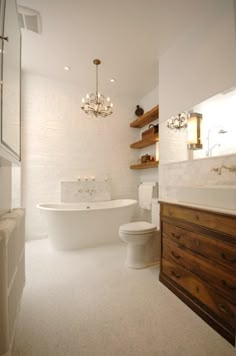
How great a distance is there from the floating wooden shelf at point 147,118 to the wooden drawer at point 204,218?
190 cm

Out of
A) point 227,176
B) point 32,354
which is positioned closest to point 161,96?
point 227,176

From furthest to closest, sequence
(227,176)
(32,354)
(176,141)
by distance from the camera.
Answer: (176,141) < (227,176) < (32,354)

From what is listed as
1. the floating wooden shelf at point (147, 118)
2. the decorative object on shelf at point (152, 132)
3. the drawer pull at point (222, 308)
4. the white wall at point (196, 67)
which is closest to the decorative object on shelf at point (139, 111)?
the floating wooden shelf at point (147, 118)

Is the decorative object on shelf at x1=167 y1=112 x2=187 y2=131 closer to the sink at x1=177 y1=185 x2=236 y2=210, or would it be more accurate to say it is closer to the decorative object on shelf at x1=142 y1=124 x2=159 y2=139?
the decorative object on shelf at x1=142 y1=124 x2=159 y2=139

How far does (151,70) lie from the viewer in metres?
3.07

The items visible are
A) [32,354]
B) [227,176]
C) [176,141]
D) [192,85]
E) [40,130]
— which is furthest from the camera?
[40,130]

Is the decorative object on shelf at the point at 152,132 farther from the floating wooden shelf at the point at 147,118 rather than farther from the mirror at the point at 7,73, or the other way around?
the mirror at the point at 7,73

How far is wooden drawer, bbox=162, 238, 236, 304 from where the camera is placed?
4.18 feet

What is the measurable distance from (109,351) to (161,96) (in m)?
2.92

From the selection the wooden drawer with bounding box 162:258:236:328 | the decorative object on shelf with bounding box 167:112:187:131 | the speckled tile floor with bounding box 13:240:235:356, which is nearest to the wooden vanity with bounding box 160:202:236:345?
the wooden drawer with bounding box 162:258:236:328

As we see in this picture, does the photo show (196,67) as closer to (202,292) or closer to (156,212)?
(156,212)

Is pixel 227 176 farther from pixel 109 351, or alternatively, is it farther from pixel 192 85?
pixel 109 351

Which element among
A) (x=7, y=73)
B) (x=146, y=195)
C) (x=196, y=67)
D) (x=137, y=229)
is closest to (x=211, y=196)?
(x=137, y=229)

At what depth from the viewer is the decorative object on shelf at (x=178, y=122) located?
240 cm
